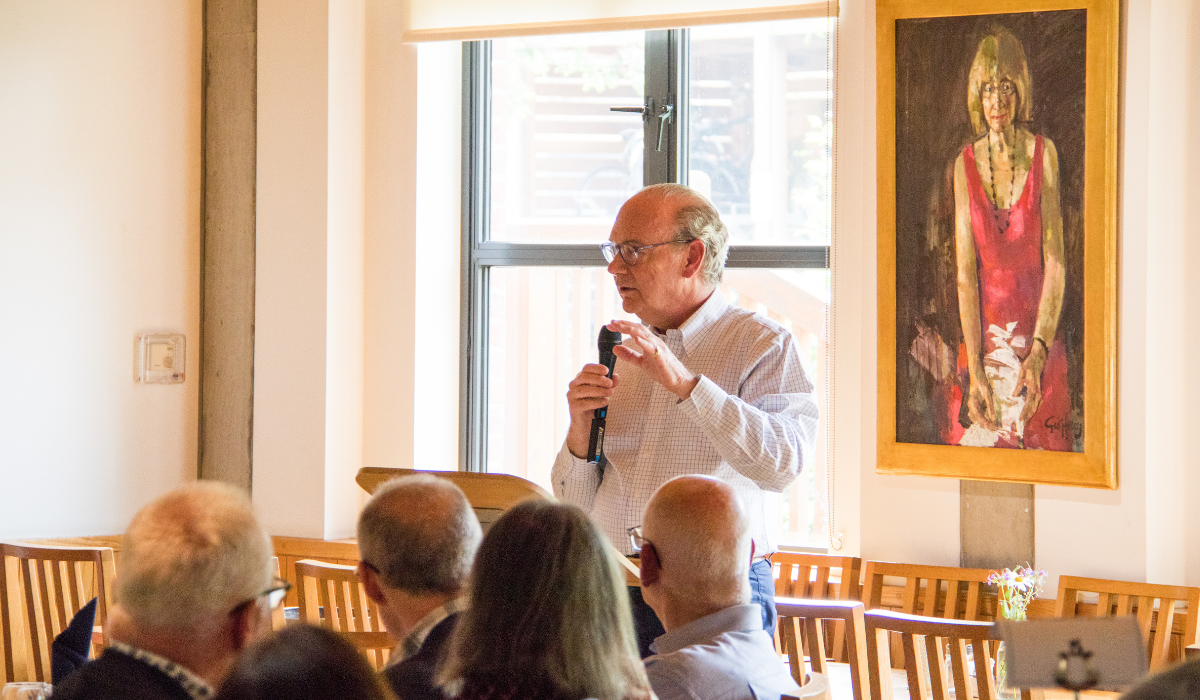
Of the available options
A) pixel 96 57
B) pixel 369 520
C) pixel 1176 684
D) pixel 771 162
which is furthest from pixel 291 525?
pixel 1176 684

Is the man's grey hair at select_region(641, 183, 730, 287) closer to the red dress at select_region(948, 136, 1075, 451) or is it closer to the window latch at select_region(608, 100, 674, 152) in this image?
the red dress at select_region(948, 136, 1075, 451)

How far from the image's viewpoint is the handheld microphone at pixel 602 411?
2.54 metres

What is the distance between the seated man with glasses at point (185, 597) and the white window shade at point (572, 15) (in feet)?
11.3

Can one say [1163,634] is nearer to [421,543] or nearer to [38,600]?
[421,543]

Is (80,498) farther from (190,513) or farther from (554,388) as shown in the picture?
(190,513)

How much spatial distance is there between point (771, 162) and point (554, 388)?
133 cm

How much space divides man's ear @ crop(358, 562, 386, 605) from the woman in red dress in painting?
8.92 ft

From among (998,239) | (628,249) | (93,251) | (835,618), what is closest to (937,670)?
(835,618)

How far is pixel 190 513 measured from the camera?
148 centimetres

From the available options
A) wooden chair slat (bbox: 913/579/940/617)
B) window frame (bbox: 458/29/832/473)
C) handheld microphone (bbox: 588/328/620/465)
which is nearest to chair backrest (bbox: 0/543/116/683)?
window frame (bbox: 458/29/832/473)

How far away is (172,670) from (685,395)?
1.27 meters

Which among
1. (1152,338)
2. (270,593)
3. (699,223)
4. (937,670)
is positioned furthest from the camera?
(1152,338)

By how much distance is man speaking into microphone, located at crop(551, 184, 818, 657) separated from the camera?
2.47 metres

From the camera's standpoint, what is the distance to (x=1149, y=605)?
3633mm
